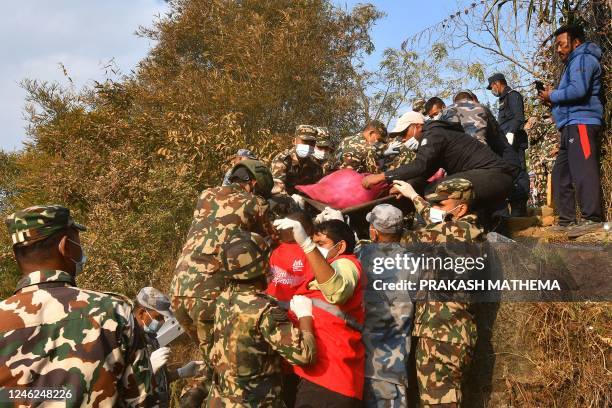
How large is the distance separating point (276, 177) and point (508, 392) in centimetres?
310

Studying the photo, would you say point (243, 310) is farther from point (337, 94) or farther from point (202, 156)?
point (337, 94)

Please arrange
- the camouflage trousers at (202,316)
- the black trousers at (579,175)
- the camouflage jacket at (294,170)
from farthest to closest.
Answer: the camouflage jacket at (294,170) → the black trousers at (579,175) → the camouflage trousers at (202,316)

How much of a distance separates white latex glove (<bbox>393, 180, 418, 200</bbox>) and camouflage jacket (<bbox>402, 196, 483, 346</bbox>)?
68 centimetres

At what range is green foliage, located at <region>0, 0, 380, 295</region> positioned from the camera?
343 inches

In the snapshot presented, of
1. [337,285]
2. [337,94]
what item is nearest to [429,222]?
[337,285]

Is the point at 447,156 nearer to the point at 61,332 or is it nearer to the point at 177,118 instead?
the point at 61,332

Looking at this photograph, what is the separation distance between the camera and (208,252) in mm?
4797

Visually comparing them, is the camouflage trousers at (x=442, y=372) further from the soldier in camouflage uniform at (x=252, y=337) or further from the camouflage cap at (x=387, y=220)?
the soldier in camouflage uniform at (x=252, y=337)

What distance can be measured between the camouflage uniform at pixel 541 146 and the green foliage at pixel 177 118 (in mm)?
4398

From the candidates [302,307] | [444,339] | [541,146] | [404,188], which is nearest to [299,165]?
[404,188]

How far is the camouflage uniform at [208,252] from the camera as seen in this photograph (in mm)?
4719

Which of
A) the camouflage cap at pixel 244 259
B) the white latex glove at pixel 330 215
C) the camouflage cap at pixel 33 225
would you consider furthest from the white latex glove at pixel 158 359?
the white latex glove at pixel 330 215

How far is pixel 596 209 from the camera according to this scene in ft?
20.1

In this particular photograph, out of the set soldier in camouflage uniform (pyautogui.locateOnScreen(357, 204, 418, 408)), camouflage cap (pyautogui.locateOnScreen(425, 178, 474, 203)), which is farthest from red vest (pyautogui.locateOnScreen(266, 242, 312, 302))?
camouflage cap (pyautogui.locateOnScreen(425, 178, 474, 203))
